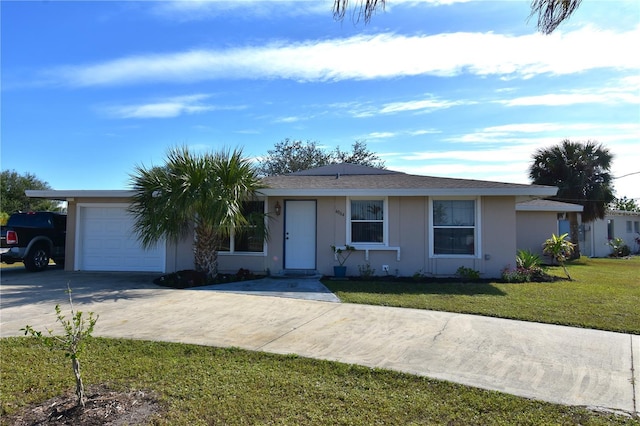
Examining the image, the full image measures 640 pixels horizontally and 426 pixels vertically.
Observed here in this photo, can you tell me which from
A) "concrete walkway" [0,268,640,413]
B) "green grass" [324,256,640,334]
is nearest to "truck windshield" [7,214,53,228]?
"concrete walkway" [0,268,640,413]

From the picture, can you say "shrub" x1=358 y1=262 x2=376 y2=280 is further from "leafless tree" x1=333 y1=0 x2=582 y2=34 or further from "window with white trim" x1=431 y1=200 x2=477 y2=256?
"leafless tree" x1=333 y1=0 x2=582 y2=34

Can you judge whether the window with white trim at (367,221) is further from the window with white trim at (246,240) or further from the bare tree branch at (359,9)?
the bare tree branch at (359,9)

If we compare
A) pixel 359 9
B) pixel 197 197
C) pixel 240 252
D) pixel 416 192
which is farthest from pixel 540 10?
pixel 240 252

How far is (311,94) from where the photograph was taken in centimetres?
1287

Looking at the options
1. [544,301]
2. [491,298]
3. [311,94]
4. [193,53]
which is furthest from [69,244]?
[544,301]

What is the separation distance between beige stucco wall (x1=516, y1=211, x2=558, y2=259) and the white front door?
9780 mm

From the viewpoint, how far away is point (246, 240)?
12.0 m

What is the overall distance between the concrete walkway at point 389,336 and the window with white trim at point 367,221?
3484 millimetres

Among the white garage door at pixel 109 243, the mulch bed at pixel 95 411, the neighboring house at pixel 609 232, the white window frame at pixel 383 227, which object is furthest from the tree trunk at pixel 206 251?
the neighboring house at pixel 609 232

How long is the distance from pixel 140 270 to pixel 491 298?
9.88 meters

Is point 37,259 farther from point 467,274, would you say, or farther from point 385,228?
point 467,274

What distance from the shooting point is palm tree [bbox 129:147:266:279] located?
9664 millimetres

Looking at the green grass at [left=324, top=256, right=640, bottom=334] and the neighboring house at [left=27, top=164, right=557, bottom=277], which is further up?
the neighboring house at [left=27, top=164, right=557, bottom=277]

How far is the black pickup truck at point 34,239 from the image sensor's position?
39.2 feet
